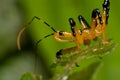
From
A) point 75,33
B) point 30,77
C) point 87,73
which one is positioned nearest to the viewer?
point 87,73

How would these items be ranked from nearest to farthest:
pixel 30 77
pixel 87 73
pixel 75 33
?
pixel 87 73 → pixel 30 77 → pixel 75 33

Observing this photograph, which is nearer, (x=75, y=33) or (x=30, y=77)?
(x=30, y=77)

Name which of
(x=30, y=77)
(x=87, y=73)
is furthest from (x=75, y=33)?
(x=87, y=73)

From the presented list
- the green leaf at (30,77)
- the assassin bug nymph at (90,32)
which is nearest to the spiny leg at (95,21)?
the assassin bug nymph at (90,32)

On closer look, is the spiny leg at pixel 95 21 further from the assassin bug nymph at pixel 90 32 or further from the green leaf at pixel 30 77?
the green leaf at pixel 30 77

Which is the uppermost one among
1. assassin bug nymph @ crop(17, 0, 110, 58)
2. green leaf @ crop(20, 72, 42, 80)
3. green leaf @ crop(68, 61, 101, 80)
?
green leaf @ crop(68, 61, 101, 80)

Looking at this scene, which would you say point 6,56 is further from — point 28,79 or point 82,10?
point 28,79

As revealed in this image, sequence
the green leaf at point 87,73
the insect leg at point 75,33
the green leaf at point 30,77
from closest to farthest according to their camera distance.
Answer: the green leaf at point 87,73, the green leaf at point 30,77, the insect leg at point 75,33

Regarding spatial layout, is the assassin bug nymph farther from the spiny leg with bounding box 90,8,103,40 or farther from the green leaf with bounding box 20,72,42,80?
the green leaf with bounding box 20,72,42,80

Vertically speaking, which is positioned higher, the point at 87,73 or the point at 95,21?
the point at 87,73

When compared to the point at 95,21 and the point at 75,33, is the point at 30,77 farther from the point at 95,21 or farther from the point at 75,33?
the point at 95,21

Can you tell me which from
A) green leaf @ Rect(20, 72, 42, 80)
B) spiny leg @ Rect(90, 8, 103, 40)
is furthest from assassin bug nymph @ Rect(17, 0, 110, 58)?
green leaf @ Rect(20, 72, 42, 80)

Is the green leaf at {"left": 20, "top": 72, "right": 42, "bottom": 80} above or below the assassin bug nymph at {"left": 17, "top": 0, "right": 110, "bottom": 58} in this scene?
above
